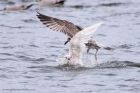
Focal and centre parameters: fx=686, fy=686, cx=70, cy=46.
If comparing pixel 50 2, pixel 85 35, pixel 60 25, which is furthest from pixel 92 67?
pixel 50 2

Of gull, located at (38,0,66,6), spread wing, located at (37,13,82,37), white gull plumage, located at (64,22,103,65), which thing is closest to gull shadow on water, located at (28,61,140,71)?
white gull plumage, located at (64,22,103,65)

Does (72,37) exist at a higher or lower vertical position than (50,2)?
higher

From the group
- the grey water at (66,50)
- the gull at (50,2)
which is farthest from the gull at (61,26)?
the gull at (50,2)

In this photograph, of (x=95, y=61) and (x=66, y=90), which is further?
(x=95, y=61)

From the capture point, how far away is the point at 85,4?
22.1 meters

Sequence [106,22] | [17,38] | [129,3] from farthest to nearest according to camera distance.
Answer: [129,3] → [106,22] → [17,38]

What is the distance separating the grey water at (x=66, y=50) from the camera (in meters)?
11.4

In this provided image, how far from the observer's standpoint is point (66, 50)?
50.9ft

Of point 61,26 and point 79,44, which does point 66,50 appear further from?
point 79,44

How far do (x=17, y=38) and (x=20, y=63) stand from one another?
3.01 m

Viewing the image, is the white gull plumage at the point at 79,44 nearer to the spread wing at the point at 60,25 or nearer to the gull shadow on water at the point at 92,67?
the gull shadow on water at the point at 92,67

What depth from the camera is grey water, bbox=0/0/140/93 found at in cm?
1140

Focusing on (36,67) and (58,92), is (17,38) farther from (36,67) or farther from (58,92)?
(58,92)

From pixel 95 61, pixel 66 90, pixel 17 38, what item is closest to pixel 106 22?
pixel 17 38
